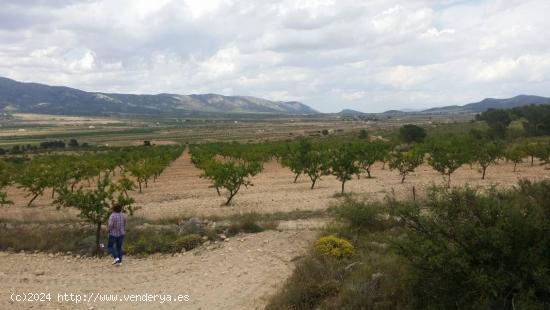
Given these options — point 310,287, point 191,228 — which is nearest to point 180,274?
point 191,228

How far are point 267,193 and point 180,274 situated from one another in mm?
19432

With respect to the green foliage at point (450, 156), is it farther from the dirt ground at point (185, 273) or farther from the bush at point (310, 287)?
the bush at point (310, 287)

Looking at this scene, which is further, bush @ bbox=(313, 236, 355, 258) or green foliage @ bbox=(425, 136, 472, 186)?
green foliage @ bbox=(425, 136, 472, 186)

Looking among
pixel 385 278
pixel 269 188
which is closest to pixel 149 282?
pixel 385 278

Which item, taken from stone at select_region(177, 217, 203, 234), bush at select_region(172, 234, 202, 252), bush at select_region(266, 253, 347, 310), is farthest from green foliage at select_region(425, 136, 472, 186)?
bush at select_region(266, 253, 347, 310)

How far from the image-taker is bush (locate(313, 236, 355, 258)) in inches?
500

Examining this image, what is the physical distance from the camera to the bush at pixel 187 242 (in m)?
16.2

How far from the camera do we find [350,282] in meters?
9.65

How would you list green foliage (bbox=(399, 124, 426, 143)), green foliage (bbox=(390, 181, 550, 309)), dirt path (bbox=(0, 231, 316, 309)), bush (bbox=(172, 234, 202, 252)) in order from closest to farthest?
green foliage (bbox=(390, 181, 550, 309))
dirt path (bbox=(0, 231, 316, 309))
bush (bbox=(172, 234, 202, 252))
green foliage (bbox=(399, 124, 426, 143))

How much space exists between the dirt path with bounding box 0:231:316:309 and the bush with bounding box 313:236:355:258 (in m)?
1.05

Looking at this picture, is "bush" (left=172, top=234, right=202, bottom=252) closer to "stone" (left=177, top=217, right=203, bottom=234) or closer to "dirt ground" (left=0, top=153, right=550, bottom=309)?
"dirt ground" (left=0, top=153, right=550, bottom=309)

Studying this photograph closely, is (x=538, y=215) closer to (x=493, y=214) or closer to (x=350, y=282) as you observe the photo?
(x=493, y=214)

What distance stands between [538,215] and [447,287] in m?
1.78

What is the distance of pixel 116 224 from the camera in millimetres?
14773
